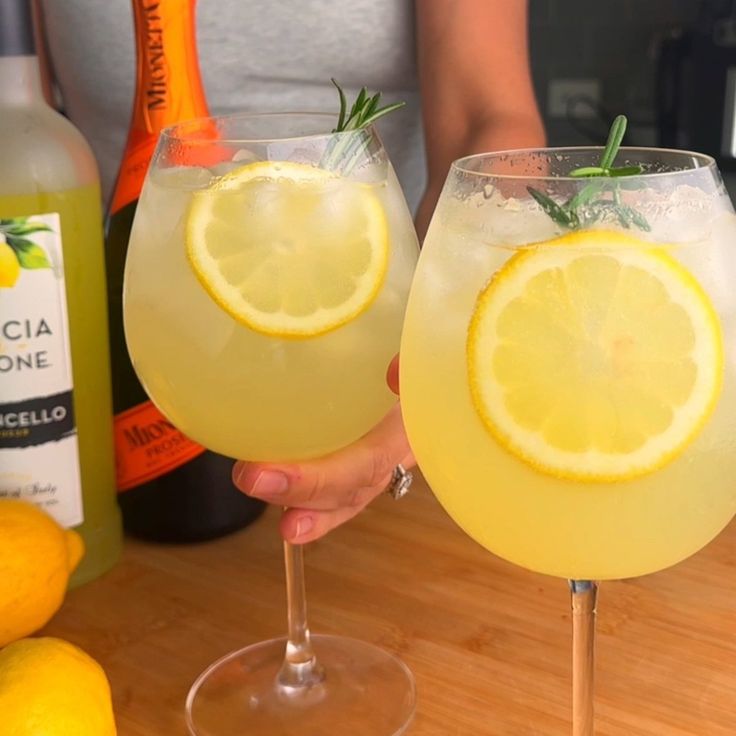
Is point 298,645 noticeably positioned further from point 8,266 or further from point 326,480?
point 8,266

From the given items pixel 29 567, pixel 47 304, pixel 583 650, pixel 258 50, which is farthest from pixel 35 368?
pixel 258 50

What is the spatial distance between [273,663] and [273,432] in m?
0.22

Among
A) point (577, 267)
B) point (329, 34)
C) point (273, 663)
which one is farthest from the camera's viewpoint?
point (329, 34)

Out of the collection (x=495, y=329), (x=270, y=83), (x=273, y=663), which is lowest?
(x=273, y=663)

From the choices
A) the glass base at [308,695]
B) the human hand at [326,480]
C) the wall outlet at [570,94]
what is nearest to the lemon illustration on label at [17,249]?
the human hand at [326,480]

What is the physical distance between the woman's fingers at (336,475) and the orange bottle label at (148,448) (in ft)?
0.62

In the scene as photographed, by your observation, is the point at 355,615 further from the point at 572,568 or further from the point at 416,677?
the point at 572,568

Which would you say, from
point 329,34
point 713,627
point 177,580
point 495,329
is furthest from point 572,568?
point 329,34

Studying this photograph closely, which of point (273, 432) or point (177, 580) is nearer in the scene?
point (273, 432)

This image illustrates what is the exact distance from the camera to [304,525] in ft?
2.44

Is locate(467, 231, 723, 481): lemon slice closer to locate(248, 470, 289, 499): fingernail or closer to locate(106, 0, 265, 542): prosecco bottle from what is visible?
locate(248, 470, 289, 499): fingernail

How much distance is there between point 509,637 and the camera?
29.1 inches

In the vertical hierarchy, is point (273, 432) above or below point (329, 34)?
below

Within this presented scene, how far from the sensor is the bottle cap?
743mm
